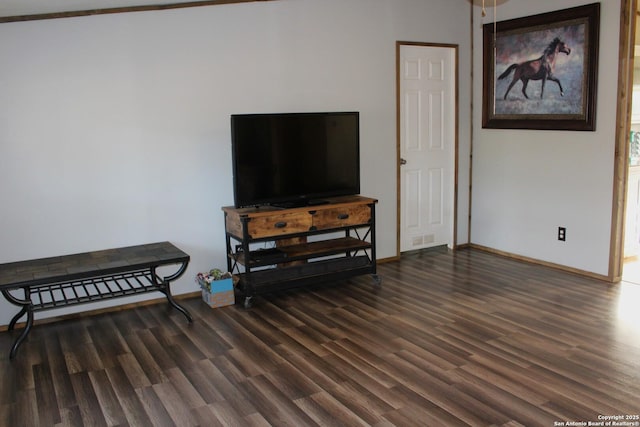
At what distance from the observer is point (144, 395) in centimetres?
294

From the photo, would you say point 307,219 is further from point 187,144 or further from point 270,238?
point 187,144

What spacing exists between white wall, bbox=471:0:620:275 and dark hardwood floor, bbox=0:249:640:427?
1.66 ft

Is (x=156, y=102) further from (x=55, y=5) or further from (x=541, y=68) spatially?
(x=541, y=68)

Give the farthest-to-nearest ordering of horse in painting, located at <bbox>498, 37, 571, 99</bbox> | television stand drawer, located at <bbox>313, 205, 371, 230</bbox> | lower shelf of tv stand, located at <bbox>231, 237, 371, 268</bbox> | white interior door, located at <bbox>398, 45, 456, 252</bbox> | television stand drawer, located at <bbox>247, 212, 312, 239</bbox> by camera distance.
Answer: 1. white interior door, located at <bbox>398, 45, 456, 252</bbox>
2. horse in painting, located at <bbox>498, 37, 571, 99</bbox>
3. television stand drawer, located at <bbox>313, 205, 371, 230</bbox>
4. lower shelf of tv stand, located at <bbox>231, 237, 371, 268</bbox>
5. television stand drawer, located at <bbox>247, 212, 312, 239</bbox>

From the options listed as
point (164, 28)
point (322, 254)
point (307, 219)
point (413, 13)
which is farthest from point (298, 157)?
point (413, 13)

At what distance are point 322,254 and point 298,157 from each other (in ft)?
2.61

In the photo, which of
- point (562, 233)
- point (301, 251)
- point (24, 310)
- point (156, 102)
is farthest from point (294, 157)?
point (562, 233)

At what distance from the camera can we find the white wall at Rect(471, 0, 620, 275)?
455 cm

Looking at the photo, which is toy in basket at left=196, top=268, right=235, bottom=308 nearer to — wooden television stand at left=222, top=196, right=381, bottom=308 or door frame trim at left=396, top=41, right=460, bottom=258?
wooden television stand at left=222, top=196, right=381, bottom=308

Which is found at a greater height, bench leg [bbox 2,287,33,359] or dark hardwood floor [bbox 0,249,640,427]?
bench leg [bbox 2,287,33,359]

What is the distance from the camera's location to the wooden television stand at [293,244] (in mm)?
4266

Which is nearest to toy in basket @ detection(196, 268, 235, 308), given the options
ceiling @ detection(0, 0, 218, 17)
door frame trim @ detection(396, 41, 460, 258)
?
door frame trim @ detection(396, 41, 460, 258)

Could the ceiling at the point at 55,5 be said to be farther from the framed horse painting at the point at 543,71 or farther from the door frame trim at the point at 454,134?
the framed horse painting at the point at 543,71

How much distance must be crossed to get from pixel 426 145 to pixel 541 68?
1.24m
